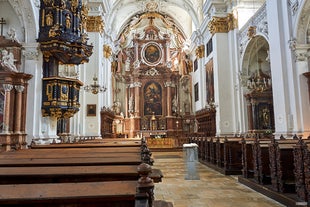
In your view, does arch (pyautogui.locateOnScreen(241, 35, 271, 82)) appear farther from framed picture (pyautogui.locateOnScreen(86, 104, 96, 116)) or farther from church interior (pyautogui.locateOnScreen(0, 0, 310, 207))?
framed picture (pyautogui.locateOnScreen(86, 104, 96, 116))

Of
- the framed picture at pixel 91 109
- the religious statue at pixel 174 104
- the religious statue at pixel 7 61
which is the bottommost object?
the framed picture at pixel 91 109

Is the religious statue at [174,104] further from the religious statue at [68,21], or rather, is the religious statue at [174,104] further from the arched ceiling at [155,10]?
the religious statue at [68,21]

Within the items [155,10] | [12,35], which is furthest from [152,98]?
[12,35]

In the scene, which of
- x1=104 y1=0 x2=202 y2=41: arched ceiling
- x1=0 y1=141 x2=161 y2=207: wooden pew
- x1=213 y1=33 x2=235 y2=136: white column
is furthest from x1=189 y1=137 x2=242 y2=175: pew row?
x1=104 y1=0 x2=202 y2=41: arched ceiling

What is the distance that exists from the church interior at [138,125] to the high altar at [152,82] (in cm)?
64

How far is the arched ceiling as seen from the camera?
19.4 metres

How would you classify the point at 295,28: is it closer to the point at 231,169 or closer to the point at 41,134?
the point at 231,169

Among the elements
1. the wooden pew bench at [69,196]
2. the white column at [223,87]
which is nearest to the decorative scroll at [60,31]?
the wooden pew bench at [69,196]

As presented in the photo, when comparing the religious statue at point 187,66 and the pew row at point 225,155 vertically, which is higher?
the religious statue at point 187,66

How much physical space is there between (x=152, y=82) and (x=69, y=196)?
21.5m

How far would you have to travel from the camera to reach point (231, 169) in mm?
8023

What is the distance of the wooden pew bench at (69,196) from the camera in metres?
1.73

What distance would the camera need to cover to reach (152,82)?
2317 centimetres

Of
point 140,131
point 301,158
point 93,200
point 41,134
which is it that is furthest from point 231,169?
point 140,131
